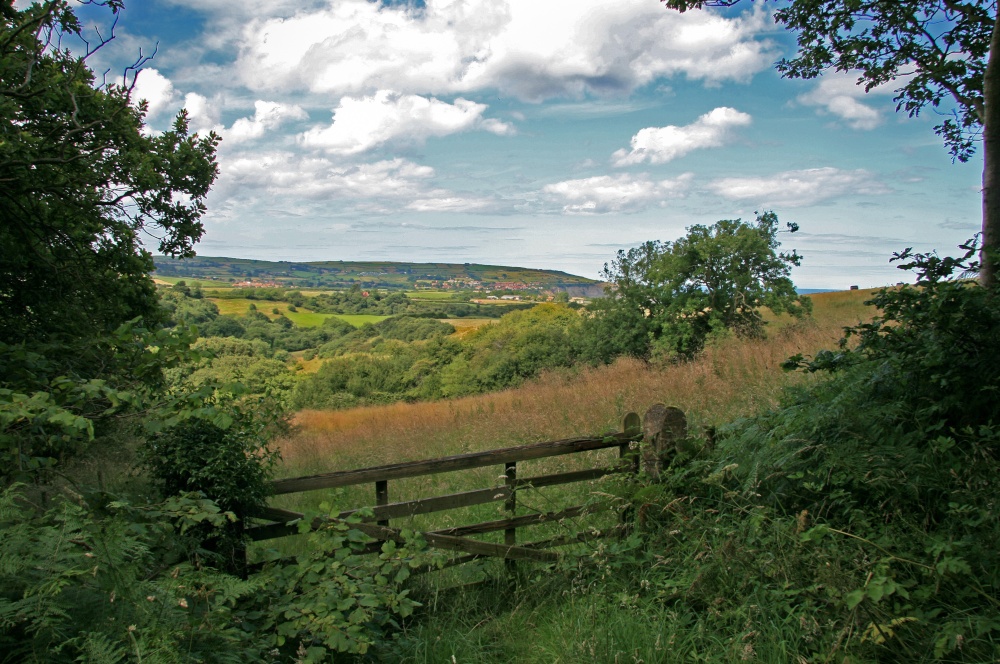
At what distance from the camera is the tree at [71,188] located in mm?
4727

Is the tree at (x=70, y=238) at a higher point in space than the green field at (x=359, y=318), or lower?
higher

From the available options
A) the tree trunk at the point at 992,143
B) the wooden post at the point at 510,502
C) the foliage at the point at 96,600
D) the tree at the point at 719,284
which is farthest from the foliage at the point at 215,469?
the tree at the point at 719,284

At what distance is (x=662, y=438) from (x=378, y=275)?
88961mm

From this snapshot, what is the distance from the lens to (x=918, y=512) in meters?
4.05

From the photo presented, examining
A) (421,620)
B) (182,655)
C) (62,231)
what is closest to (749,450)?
(421,620)

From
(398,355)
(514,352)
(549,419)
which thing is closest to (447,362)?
(398,355)

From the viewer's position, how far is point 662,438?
5371mm

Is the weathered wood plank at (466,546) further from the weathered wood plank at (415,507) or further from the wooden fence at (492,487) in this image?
the weathered wood plank at (415,507)

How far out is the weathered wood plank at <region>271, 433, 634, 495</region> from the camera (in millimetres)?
4586

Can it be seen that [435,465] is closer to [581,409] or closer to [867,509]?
[867,509]

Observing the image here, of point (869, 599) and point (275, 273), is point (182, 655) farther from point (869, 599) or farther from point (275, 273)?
point (275, 273)

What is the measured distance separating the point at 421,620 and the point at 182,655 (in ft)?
7.85

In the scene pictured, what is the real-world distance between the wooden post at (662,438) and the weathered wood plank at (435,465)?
0.29m

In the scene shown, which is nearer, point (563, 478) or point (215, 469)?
point (215, 469)
